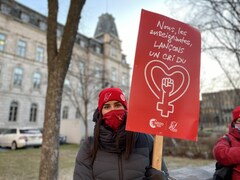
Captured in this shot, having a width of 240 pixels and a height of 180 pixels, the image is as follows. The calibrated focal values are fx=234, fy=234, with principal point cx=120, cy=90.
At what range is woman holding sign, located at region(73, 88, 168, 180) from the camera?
205 centimetres

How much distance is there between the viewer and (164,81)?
2.17 metres

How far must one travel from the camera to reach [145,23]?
7.18ft

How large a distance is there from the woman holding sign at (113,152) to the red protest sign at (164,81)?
22cm

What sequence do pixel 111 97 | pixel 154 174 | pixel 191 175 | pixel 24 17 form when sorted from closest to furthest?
pixel 154 174
pixel 111 97
pixel 191 175
pixel 24 17

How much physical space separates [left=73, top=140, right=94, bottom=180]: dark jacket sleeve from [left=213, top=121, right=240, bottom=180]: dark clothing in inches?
60.0

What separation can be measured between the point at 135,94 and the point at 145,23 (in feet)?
2.23

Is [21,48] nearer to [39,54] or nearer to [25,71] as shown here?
[39,54]

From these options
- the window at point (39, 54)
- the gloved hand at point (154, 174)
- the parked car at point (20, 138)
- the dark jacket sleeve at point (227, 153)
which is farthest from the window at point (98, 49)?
the gloved hand at point (154, 174)

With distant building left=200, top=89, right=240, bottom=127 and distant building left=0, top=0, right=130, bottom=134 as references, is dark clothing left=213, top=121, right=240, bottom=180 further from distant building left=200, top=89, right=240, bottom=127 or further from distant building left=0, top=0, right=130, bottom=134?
distant building left=200, top=89, right=240, bottom=127

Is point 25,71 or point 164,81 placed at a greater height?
A: point 25,71

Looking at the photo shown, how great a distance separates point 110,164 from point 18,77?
32141 mm

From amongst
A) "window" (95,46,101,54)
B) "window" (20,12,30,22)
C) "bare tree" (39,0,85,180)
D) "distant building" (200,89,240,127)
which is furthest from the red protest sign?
"window" (95,46,101,54)

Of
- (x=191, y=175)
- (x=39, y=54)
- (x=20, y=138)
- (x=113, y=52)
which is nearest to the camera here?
(x=191, y=175)

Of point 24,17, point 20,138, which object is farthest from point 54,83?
point 24,17
